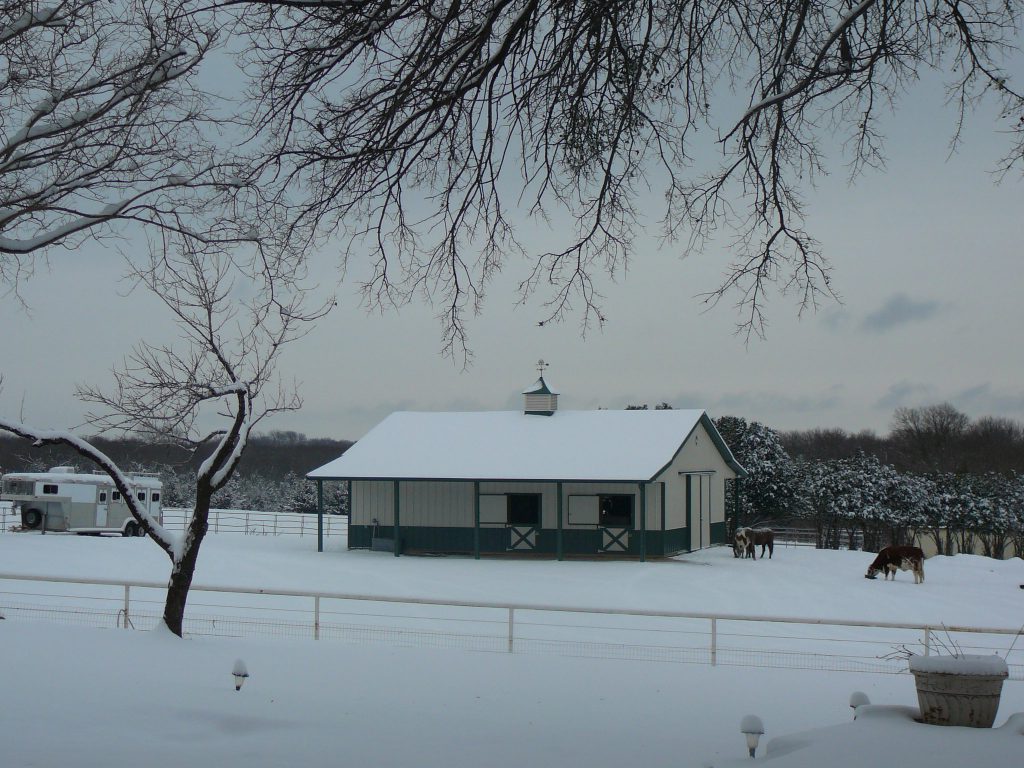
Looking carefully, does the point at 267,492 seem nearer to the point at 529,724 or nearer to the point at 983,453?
the point at 983,453

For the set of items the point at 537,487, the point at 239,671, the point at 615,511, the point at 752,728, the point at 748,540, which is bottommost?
the point at 748,540

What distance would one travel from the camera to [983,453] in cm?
6750

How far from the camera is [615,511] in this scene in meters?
31.8

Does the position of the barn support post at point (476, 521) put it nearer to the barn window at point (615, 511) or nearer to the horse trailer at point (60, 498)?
the barn window at point (615, 511)

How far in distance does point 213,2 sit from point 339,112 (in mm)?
1151

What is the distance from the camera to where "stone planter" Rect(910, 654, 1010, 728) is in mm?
7414

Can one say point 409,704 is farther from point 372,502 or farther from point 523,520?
point 372,502

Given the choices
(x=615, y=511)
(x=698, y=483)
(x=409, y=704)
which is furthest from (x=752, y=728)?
(x=698, y=483)

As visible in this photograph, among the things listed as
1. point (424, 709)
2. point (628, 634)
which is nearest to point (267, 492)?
point (628, 634)

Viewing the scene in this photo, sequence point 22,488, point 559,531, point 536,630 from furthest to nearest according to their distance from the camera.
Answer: point 22,488, point 559,531, point 536,630

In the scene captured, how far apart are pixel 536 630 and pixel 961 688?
→ 11.0 meters

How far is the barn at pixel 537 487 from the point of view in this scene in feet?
103

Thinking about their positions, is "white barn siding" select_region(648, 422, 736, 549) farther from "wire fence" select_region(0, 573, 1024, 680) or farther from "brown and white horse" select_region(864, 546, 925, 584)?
"wire fence" select_region(0, 573, 1024, 680)

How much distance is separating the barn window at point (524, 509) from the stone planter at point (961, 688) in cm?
2502
